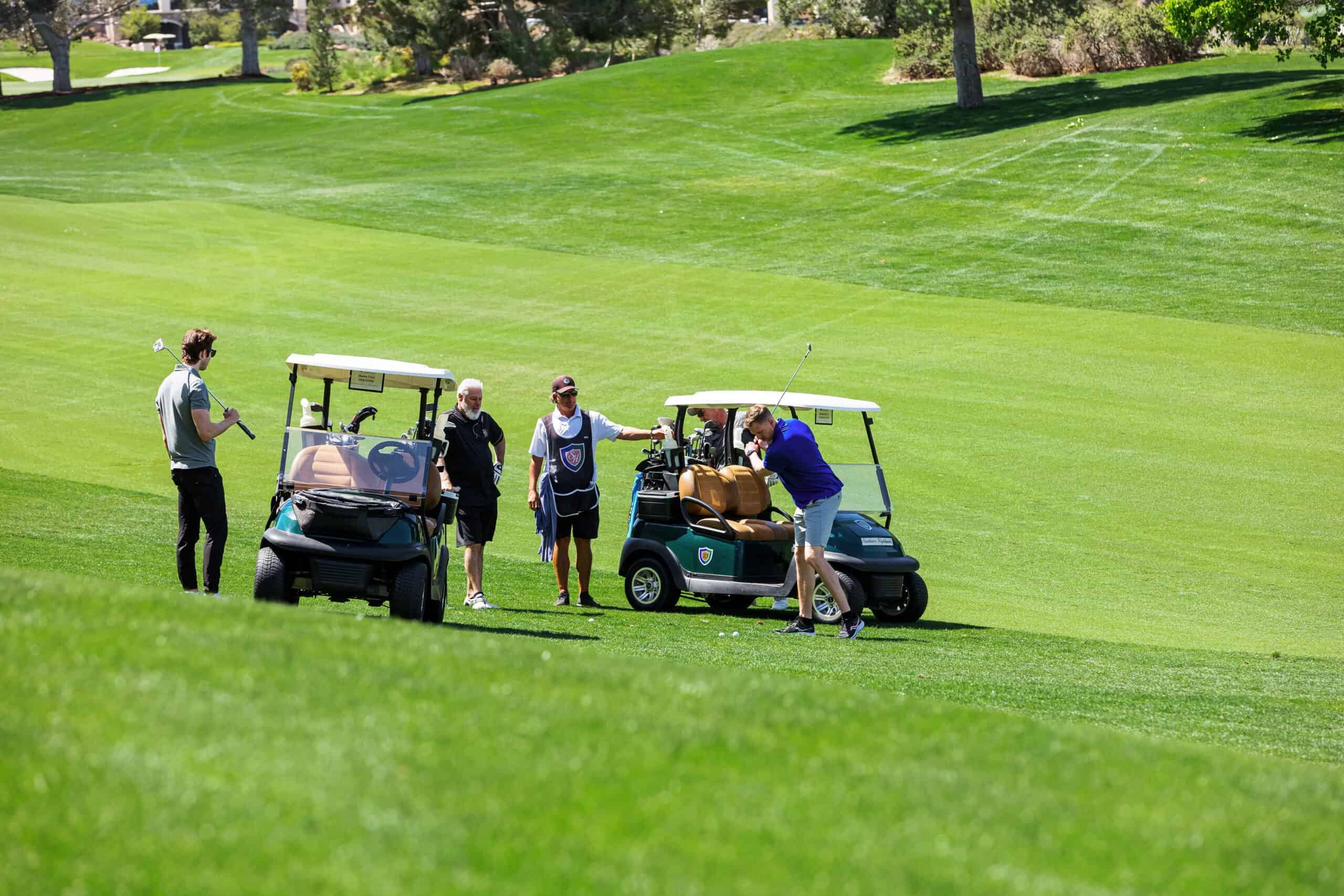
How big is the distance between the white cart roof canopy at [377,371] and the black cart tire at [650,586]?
8.77ft

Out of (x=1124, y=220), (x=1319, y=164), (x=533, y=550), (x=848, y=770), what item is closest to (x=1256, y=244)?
(x=1124, y=220)

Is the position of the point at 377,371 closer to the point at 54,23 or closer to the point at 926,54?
the point at 926,54

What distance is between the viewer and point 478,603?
36.2 feet

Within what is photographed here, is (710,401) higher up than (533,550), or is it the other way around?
(710,401)

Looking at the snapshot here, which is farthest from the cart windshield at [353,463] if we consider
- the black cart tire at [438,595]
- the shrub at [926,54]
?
the shrub at [926,54]

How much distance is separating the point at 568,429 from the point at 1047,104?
3166 cm

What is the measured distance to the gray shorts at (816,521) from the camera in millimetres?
10523

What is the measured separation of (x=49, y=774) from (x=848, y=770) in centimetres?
250

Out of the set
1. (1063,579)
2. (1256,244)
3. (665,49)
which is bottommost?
(1063,579)

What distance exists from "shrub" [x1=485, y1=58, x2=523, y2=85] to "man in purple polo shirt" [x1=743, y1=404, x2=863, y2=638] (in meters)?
48.3

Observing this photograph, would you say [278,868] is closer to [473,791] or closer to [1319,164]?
[473,791]

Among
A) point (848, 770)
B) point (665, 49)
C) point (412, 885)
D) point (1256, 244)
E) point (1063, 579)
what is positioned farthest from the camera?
point (665, 49)

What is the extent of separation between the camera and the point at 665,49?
6625 cm

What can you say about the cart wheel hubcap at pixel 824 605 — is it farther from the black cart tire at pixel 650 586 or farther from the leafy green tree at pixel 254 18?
the leafy green tree at pixel 254 18
